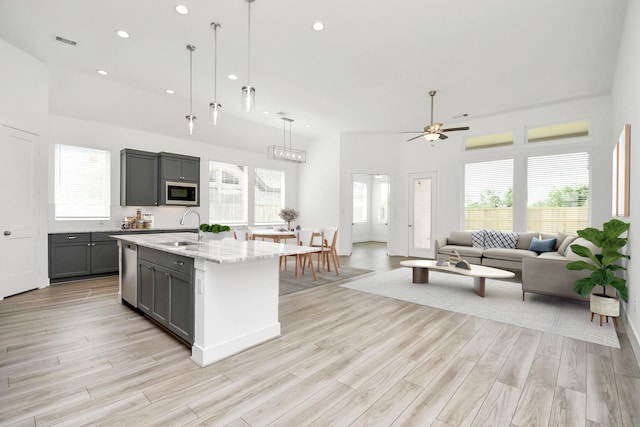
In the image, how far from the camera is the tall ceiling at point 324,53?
323 cm

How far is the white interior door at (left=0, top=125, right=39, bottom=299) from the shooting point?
4031 millimetres

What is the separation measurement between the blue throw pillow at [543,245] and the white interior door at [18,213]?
8.39m

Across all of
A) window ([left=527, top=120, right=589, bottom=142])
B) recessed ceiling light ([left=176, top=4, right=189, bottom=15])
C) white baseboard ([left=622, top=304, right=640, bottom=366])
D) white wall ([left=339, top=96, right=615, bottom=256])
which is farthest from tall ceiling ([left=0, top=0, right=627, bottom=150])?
white baseboard ([left=622, top=304, right=640, bottom=366])

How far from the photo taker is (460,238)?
676 centimetres

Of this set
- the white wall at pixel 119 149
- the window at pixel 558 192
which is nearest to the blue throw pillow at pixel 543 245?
the window at pixel 558 192

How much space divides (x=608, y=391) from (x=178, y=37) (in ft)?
17.2

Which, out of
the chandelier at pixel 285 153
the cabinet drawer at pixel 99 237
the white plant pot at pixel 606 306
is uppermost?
the chandelier at pixel 285 153

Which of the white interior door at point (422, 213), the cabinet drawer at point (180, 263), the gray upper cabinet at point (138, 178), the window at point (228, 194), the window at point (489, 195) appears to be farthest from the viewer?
the white interior door at point (422, 213)

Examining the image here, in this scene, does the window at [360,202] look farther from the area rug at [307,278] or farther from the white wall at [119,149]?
the area rug at [307,278]

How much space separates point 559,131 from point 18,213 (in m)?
9.40

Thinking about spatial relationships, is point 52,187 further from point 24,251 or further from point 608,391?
point 608,391

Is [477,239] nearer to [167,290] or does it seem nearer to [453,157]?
[453,157]

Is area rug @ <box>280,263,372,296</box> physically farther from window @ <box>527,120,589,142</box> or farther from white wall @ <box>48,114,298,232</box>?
window @ <box>527,120,589,142</box>

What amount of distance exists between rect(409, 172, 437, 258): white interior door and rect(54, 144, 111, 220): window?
7053 millimetres
